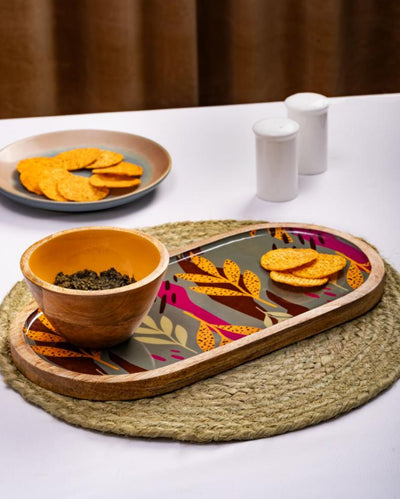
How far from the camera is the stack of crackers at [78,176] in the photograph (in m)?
1.39

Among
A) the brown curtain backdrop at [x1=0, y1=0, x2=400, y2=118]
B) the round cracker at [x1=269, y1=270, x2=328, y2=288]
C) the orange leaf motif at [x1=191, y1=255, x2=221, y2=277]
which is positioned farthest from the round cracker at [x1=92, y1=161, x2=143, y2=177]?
the brown curtain backdrop at [x1=0, y1=0, x2=400, y2=118]

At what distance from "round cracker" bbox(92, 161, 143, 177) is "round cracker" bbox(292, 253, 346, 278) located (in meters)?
0.44

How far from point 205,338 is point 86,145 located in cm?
72

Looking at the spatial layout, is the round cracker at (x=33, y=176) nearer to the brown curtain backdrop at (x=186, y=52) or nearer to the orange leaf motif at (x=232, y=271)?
the orange leaf motif at (x=232, y=271)

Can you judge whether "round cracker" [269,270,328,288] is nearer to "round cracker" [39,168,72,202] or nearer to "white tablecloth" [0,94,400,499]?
"white tablecloth" [0,94,400,499]

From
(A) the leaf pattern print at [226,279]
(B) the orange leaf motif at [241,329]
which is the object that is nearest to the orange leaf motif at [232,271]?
(A) the leaf pattern print at [226,279]

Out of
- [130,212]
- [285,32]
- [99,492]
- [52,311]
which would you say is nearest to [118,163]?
[130,212]

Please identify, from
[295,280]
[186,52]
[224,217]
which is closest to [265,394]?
[295,280]

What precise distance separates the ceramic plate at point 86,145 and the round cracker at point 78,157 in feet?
0.06

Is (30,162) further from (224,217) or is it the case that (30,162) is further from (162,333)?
(162,333)

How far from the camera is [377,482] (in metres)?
0.82

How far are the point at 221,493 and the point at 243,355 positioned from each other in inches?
8.1

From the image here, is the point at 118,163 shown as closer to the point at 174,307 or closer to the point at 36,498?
the point at 174,307

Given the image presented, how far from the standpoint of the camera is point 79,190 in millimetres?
1398
